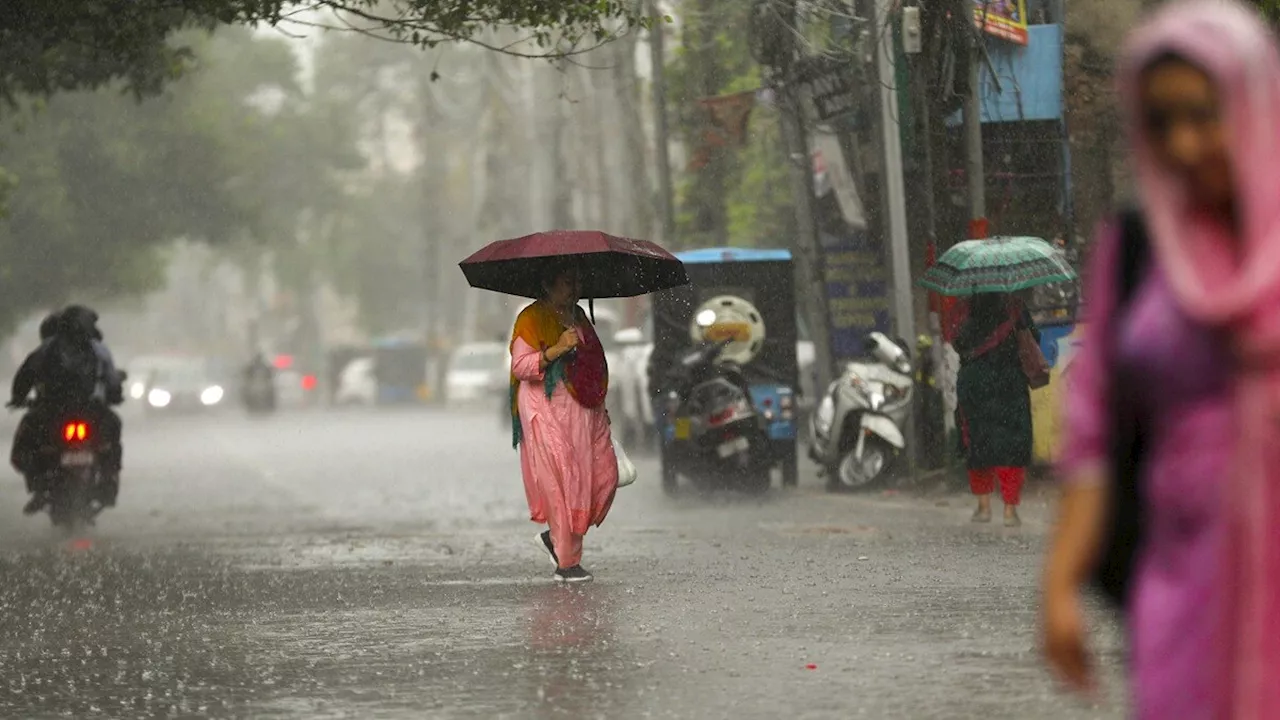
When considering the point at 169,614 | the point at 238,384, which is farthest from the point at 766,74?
the point at 238,384

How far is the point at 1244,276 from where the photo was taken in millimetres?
3477

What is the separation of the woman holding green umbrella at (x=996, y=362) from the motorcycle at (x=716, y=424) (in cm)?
476

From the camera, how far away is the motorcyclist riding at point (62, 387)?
16.0m

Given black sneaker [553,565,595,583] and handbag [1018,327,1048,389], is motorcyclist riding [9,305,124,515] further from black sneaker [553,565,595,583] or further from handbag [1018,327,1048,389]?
handbag [1018,327,1048,389]

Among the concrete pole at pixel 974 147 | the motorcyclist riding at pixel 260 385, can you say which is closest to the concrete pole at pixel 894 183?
the concrete pole at pixel 974 147

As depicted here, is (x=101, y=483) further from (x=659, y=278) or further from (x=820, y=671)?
(x=820, y=671)

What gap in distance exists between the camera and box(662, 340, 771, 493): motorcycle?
64.0ft

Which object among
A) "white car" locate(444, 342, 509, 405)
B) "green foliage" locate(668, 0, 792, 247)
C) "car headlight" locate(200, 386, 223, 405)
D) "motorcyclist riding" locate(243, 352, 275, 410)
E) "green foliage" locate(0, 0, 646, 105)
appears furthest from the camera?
"car headlight" locate(200, 386, 223, 405)

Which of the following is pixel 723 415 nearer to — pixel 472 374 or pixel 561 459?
pixel 561 459

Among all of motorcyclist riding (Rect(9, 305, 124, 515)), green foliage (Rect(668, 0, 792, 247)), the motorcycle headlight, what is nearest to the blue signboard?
green foliage (Rect(668, 0, 792, 247))

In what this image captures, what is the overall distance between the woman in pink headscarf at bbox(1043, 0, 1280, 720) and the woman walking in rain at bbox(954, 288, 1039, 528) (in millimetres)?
10646

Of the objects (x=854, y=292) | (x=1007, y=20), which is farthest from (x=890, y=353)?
(x=854, y=292)

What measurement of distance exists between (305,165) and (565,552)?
61.7m

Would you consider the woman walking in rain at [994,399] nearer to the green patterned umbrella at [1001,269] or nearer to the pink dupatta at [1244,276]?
the green patterned umbrella at [1001,269]
